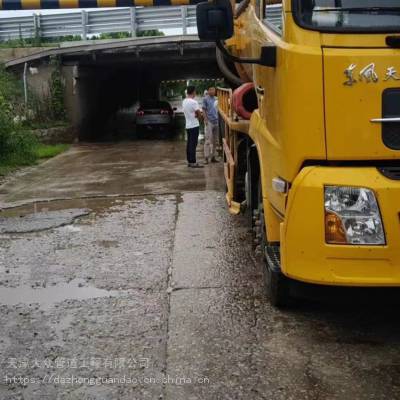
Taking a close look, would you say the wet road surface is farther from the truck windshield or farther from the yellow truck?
the truck windshield

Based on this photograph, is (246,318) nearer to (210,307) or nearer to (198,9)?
(210,307)

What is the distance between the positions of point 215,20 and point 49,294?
112 inches

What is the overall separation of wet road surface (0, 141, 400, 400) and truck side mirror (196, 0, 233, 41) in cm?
199

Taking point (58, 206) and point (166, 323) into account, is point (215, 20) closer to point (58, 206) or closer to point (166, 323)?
point (166, 323)

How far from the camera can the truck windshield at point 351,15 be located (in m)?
3.51

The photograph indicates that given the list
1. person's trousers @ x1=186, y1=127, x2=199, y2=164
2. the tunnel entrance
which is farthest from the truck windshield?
the tunnel entrance

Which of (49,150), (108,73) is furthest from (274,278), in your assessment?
(108,73)

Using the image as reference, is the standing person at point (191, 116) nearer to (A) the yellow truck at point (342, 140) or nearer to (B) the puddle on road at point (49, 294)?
(B) the puddle on road at point (49, 294)

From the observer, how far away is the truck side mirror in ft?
13.4

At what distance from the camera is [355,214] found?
11.4 ft

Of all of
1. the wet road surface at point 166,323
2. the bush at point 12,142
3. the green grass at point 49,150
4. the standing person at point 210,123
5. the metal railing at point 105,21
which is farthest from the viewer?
the metal railing at point 105,21

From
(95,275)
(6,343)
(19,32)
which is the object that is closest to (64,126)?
(19,32)

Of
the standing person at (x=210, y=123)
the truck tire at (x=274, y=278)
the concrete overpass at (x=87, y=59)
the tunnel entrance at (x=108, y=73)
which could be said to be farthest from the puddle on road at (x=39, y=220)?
the concrete overpass at (x=87, y=59)

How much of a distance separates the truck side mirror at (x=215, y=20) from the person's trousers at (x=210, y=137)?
30.9 feet
